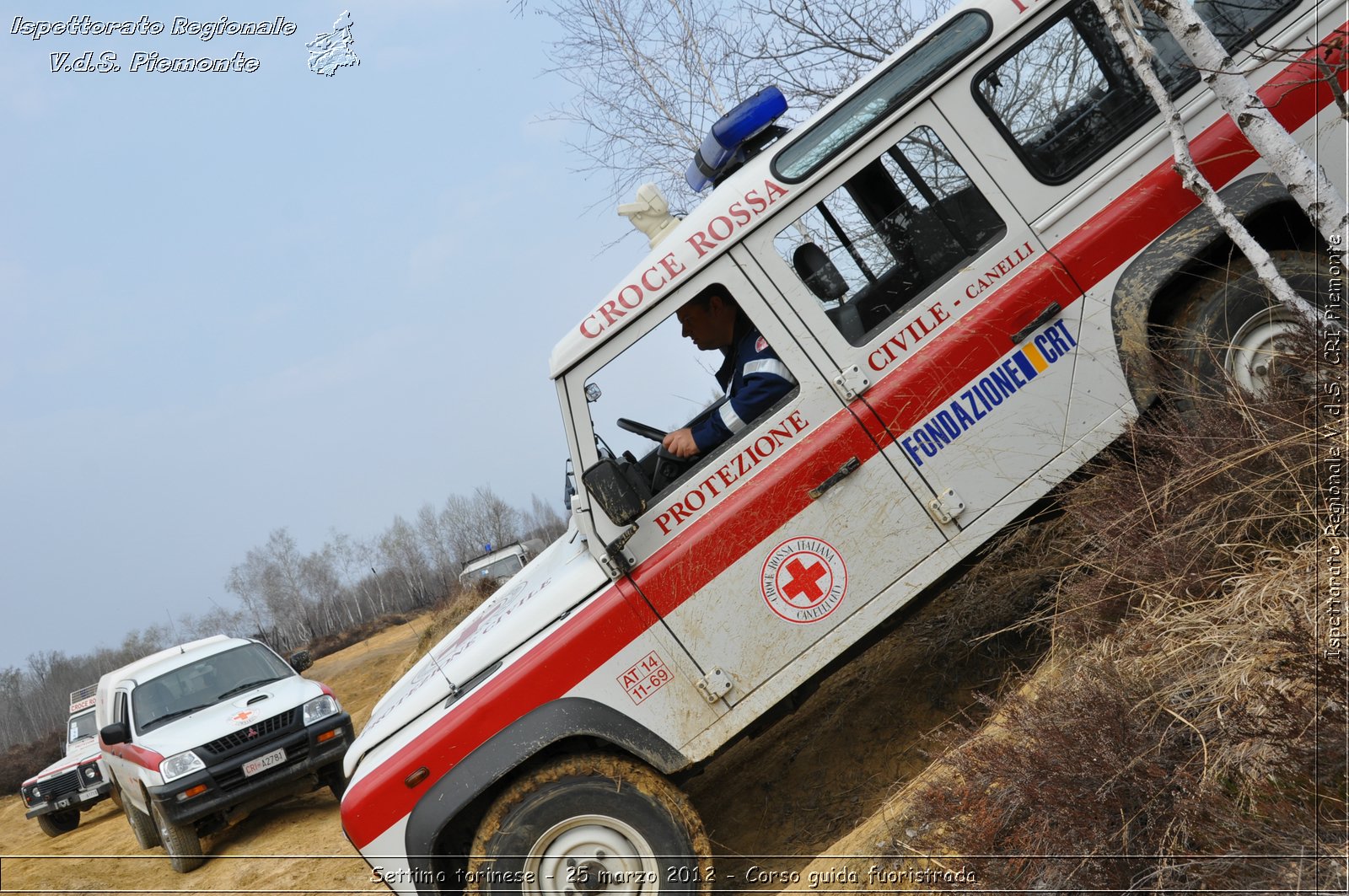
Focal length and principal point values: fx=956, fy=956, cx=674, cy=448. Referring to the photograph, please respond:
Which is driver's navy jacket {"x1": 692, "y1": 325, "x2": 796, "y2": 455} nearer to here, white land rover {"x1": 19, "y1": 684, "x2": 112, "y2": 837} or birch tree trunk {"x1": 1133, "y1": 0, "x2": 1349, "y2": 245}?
birch tree trunk {"x1": 1133, "y1": 0, "x2": 1349, "y2": 245}

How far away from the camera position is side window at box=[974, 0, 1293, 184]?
3916 mm

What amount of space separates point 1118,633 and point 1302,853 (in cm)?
123

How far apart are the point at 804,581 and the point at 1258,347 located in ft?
6.71

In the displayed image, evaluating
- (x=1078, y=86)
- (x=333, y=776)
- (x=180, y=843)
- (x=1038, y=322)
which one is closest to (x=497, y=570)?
(x=333, y=776)

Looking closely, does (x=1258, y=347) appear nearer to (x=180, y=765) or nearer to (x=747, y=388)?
(x=747, y=388)

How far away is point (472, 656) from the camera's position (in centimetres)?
414

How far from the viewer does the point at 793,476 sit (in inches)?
152

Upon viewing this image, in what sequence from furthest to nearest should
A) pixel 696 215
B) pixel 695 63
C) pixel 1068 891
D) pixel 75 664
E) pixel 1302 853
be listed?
pixel 75 664
pixel 695 63
pixel 696 215
pixel 1068 891
pixel 1302 853

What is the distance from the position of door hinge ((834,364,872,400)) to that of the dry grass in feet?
3.21

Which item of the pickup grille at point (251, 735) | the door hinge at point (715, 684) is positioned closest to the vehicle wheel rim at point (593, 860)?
the door hinge at point (715, 684)

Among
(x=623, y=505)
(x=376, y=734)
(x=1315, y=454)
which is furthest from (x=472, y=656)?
(x=1315, y=454)

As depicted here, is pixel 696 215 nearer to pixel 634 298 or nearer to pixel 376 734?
pixel 634 298

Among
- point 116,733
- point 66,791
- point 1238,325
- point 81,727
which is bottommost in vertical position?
point 1238,325

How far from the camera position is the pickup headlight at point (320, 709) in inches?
343
